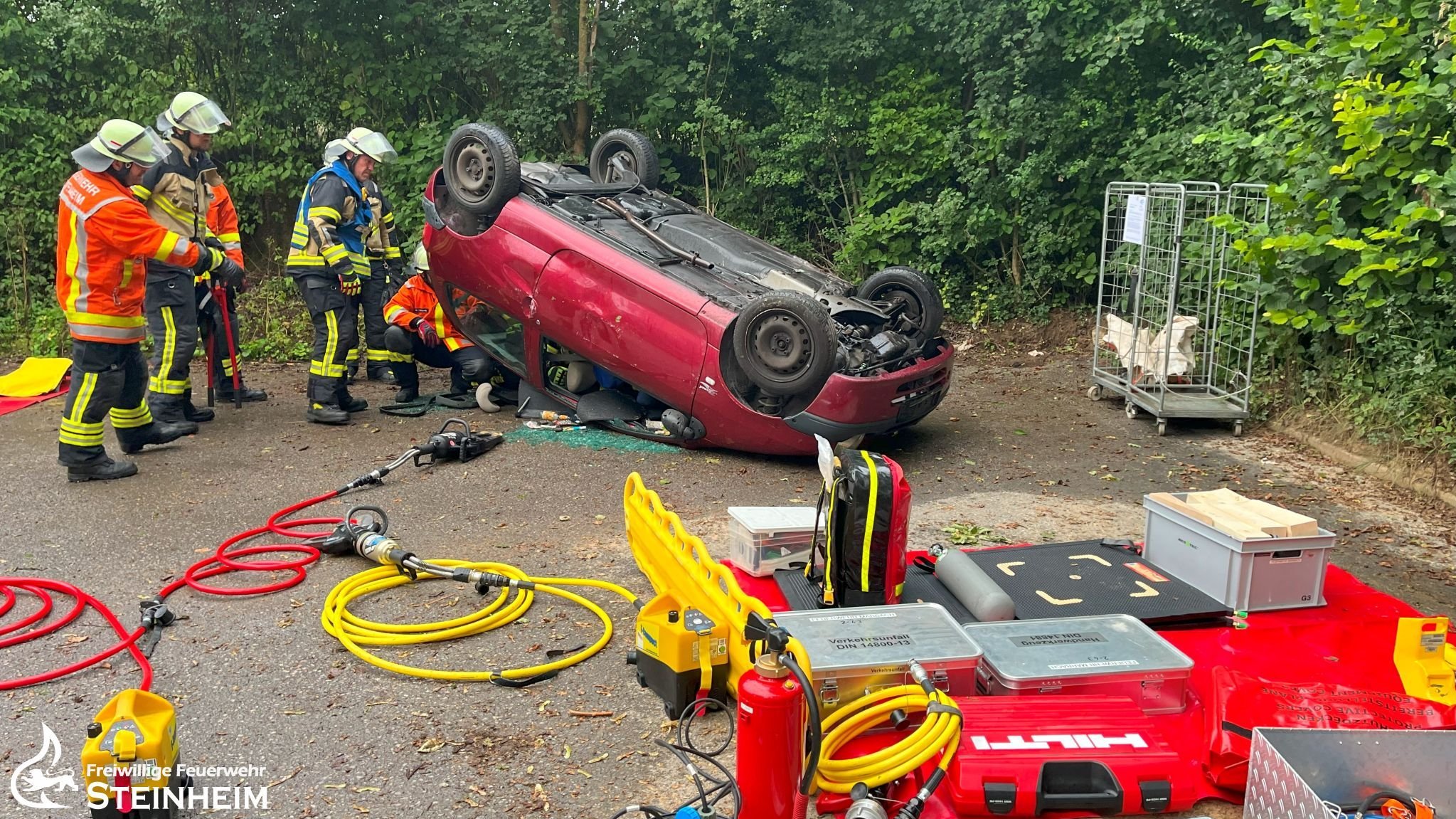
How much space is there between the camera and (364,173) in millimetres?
8047

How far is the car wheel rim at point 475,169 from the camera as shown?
751 centimetres

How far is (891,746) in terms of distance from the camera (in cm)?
306

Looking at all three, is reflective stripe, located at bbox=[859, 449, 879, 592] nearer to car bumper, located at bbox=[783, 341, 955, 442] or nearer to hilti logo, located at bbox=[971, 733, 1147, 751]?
hilti logo, located at bbox=[971, 733, 1147, 751]

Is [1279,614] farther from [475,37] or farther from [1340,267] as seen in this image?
[475,37]

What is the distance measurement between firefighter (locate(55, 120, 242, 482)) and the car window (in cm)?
200

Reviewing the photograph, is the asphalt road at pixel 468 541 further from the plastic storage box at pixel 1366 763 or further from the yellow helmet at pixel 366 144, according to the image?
the yellow helmet at pixel 366 144

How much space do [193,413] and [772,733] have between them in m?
6.45

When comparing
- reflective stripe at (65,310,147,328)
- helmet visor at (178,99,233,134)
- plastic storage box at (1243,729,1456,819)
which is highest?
helmet visor at (178,99,233,134)

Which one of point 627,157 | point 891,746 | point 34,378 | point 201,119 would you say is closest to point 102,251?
point 201,119

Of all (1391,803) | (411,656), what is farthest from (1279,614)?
(411,656)

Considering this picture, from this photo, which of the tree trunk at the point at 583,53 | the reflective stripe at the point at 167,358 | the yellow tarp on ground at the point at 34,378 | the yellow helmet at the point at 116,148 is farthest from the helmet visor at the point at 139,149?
the tree trunk at the point at 583,53

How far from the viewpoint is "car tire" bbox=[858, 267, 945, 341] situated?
7.46 meters

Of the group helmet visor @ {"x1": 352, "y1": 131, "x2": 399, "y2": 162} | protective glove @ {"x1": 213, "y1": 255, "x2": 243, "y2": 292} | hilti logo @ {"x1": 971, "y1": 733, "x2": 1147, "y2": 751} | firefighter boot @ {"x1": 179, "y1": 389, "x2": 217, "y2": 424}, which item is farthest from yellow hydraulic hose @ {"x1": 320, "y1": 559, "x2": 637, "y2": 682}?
helmet visor @ {"x1": 352, "y1": 131, "x2": 399, "y2": 162}

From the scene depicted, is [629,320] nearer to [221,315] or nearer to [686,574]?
[686,574]
